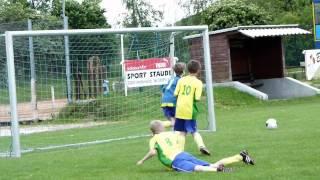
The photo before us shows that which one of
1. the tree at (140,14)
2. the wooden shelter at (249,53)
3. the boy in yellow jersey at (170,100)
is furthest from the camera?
the tree at (140,14)

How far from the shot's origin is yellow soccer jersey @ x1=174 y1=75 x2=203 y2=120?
417 inches

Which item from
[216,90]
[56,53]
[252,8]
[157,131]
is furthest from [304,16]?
[157,131]

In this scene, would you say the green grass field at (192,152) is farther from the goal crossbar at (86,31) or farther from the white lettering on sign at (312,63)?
the white lettering on sign at (312,63)

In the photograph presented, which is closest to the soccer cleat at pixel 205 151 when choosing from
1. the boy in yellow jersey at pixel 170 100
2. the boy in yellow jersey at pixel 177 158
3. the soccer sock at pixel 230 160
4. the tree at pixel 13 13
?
the boy in yellow jersey at pixel 177 158

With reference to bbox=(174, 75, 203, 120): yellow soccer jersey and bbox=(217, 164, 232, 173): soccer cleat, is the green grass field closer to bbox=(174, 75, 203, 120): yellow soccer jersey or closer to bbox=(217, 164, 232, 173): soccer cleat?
bbox=(217, 164, 232, 173): soccer cleat

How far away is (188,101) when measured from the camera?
10.6 metres

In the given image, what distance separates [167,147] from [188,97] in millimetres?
1958

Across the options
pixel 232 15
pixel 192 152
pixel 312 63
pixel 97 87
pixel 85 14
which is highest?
pixel 85 14

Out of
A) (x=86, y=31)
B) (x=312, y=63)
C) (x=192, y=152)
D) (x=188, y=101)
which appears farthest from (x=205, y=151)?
(x=312, y=63)

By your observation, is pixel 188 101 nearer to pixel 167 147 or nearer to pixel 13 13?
pixel 167 147

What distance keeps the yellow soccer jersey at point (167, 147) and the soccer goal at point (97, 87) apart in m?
6.22

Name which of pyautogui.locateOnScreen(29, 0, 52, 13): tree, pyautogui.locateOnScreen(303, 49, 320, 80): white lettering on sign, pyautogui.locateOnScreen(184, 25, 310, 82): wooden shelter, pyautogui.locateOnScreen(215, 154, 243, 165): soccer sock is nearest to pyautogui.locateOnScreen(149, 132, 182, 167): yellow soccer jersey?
pyautogui.locateOnScreen(215, 154, 243, 165): soccer sock

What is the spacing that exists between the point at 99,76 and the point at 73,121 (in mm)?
2210

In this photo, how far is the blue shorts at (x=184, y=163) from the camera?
862 cm
